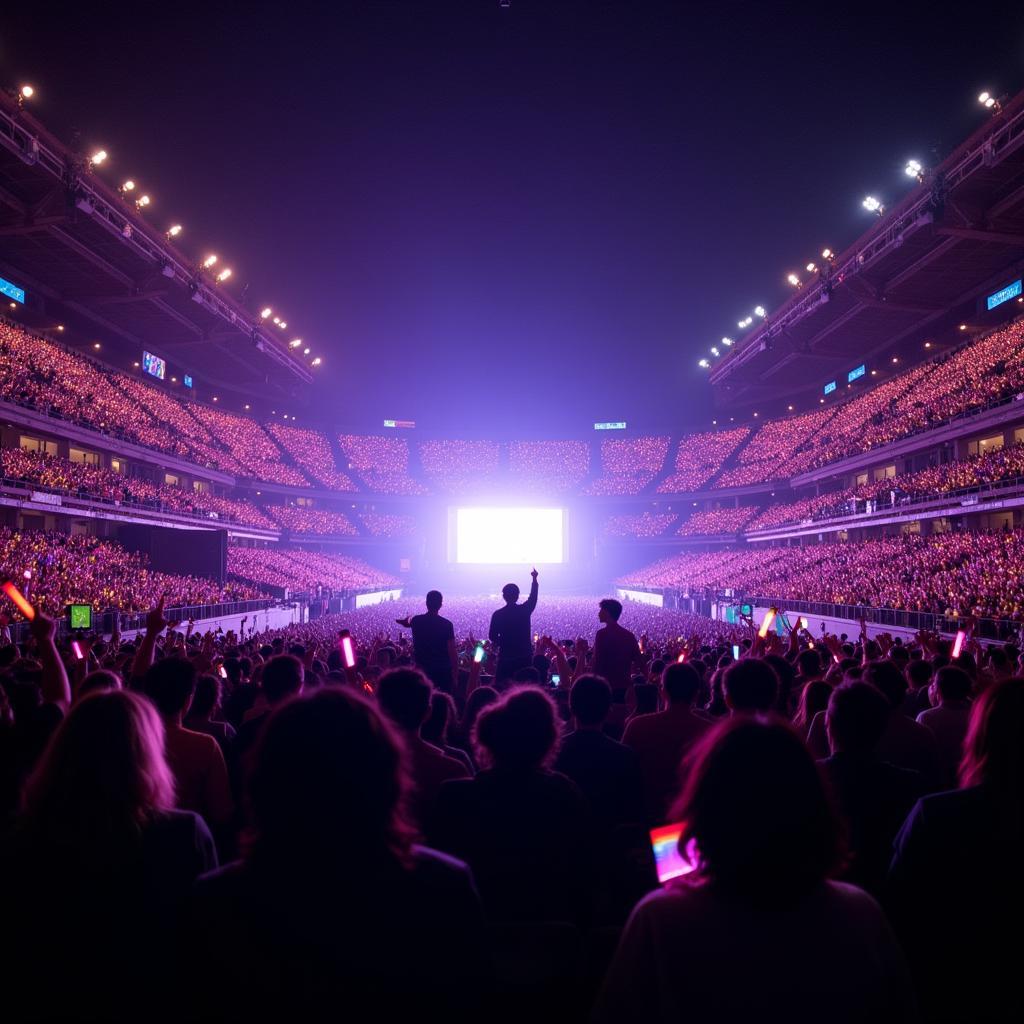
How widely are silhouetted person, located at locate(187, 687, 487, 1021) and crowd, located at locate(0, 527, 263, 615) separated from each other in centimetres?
2495

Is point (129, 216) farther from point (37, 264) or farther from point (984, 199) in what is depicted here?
point (984, 199)

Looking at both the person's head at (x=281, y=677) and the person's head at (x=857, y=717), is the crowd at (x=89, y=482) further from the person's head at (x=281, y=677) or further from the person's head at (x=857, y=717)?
the person's head at (x=857, y=717)

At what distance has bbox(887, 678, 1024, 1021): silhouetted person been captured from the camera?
9.47 ft

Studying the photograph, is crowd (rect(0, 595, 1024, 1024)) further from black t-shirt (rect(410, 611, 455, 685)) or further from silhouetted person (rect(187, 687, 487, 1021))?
black t-shirt (rect(410, 611, 455, 685))

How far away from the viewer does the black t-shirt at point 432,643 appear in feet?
31.1

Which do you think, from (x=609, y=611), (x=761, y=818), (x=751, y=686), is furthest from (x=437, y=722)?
(x=761, y=818)

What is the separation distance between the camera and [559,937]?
2.86 metres

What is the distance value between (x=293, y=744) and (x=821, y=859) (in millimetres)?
1454

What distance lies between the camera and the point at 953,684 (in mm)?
6152

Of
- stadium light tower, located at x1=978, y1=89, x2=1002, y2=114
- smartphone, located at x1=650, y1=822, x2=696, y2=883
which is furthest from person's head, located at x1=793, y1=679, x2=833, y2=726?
stadium light tower, located at x1=978, y1=89, x2=1002, y2=114

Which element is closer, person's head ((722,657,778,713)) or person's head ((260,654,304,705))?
person's head ((722,657,778,713))

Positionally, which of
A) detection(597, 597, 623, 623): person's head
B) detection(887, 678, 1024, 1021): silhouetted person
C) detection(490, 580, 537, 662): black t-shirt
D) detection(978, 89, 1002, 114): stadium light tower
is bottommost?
detection(887, 678, 1024, 1021): silhouetted person

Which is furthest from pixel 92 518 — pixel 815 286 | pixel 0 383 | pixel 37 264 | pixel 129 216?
pixel 815 286

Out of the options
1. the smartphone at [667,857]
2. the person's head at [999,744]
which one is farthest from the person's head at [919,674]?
the smartphone at [667,857]
